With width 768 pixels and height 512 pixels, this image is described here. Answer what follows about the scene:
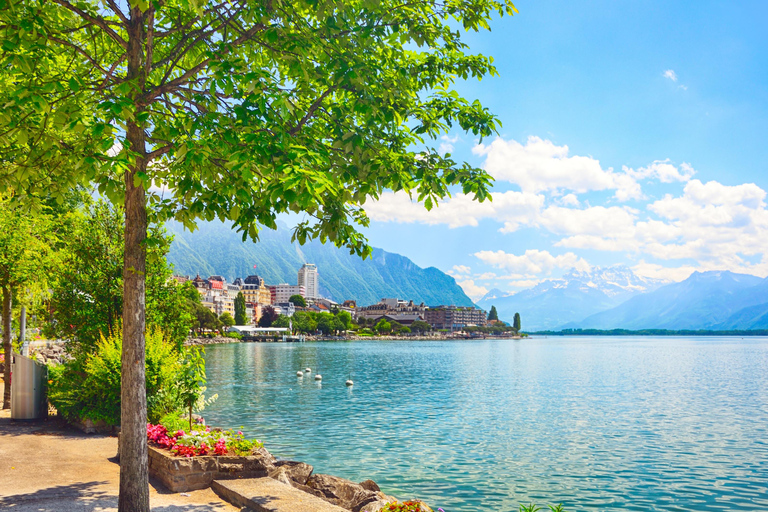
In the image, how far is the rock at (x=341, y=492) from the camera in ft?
45.5

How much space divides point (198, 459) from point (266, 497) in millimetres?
2042

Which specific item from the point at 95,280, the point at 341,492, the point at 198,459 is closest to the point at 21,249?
the point at 95,280

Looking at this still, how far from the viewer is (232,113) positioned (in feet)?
27.6

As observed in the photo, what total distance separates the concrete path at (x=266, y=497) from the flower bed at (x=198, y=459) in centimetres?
34

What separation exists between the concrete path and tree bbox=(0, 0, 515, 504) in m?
1.88

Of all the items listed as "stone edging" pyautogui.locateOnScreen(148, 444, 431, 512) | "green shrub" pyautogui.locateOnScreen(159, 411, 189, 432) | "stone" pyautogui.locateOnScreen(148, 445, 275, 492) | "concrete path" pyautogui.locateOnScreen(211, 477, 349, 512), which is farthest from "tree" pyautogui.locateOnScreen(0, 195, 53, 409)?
"concrete path" pyautogui.locateOnScreen(211, 477, 349, 512)

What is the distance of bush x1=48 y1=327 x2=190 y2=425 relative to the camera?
16.2 m

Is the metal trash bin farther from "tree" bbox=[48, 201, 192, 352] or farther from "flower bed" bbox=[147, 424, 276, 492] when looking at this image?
"flower bed" bbox=[147, 424, 276, 492]

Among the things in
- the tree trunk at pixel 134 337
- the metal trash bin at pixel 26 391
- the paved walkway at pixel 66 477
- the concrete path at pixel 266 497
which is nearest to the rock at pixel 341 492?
the concrete path at pixel 266 497

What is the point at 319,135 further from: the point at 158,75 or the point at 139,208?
the point at 158,75

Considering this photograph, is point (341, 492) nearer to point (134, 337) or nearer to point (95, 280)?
point (134, 337)

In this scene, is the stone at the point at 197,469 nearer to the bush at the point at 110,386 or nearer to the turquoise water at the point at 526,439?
the bush at the point at 110,386

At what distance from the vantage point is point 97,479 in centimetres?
1174

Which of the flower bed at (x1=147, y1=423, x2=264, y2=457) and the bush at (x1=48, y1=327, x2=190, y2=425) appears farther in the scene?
the bush at (x1=48, y1=327, x2=190, y2=425)
